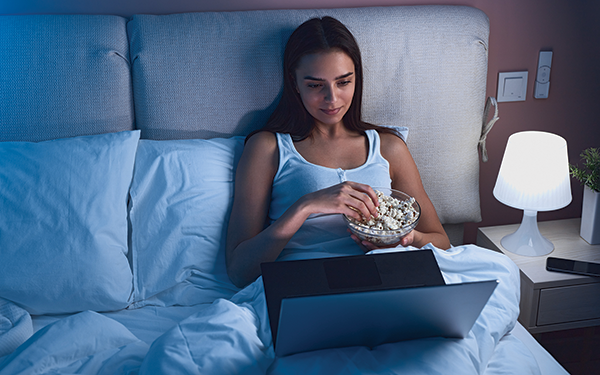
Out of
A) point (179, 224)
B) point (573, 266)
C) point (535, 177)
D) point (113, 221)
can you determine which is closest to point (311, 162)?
point (179, 224)

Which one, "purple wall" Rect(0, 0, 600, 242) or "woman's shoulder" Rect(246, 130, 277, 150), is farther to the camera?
"purple wall" Rect(0, 0, 600, 242)

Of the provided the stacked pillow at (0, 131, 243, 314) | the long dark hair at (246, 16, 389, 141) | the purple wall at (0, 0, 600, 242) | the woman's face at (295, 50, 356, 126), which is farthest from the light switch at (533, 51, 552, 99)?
the stacked pillow at (0, 131, 243, 314)

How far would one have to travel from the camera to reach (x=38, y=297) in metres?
1.23

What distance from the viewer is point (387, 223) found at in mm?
1223

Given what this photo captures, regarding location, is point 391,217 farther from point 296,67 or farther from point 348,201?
point 296,67

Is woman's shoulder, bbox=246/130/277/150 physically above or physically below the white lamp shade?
above

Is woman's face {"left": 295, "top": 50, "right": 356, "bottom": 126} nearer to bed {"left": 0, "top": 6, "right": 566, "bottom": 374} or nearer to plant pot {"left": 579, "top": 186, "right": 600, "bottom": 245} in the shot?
bed {"left": 0, "top": 6, "right": 566, "bottom": 374}

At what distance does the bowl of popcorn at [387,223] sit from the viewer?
3.99 feet

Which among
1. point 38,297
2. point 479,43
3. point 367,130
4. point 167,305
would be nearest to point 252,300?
point 167,305

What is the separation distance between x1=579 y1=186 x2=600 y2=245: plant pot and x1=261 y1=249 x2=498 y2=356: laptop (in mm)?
924

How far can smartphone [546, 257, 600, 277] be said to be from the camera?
4.99ft

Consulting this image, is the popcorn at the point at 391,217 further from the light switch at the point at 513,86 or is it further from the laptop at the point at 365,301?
the light switch at the point at 513,86

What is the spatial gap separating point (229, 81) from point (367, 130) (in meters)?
0.48

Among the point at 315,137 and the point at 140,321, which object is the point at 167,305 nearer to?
the point at 140,321
